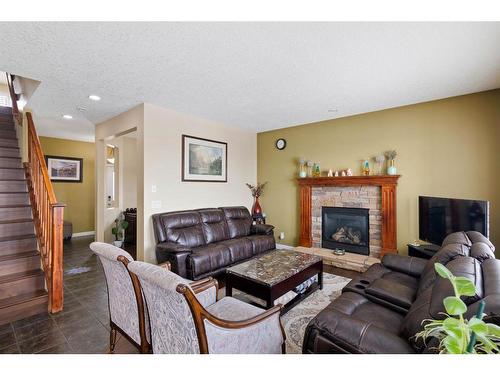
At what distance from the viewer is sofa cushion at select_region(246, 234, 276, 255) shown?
3.97 m

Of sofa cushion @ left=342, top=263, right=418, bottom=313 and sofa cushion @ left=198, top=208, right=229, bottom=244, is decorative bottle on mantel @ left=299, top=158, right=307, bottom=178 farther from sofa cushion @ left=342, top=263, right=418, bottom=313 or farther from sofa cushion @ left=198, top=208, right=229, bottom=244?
sofa cushion @ left=342, top=263, right=418, bottom=313

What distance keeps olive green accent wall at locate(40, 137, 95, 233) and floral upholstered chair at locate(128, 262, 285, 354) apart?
21.1ft

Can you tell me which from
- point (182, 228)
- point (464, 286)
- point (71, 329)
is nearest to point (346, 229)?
point (182, 228)

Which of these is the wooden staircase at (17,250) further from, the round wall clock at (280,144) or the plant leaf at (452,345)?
the round wall clock at (280,144)

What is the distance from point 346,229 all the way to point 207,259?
264 centimetres

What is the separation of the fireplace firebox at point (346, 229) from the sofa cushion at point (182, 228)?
2368 millimetres

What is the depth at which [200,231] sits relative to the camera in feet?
12.8

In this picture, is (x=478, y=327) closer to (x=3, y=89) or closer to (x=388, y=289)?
(x=388, y=289)

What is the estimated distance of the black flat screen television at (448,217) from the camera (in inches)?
101

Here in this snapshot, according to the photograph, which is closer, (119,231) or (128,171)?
(119,231)

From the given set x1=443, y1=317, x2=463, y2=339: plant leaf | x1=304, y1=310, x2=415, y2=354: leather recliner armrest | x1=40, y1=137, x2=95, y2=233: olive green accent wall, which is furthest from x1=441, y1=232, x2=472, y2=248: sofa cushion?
x1=40, y1=137, x2=95, y2=233: olive green accent wall

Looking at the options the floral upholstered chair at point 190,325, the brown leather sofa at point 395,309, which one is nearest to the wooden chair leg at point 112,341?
the floral upholstered chair at point 190,325

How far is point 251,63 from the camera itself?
2424 mm
